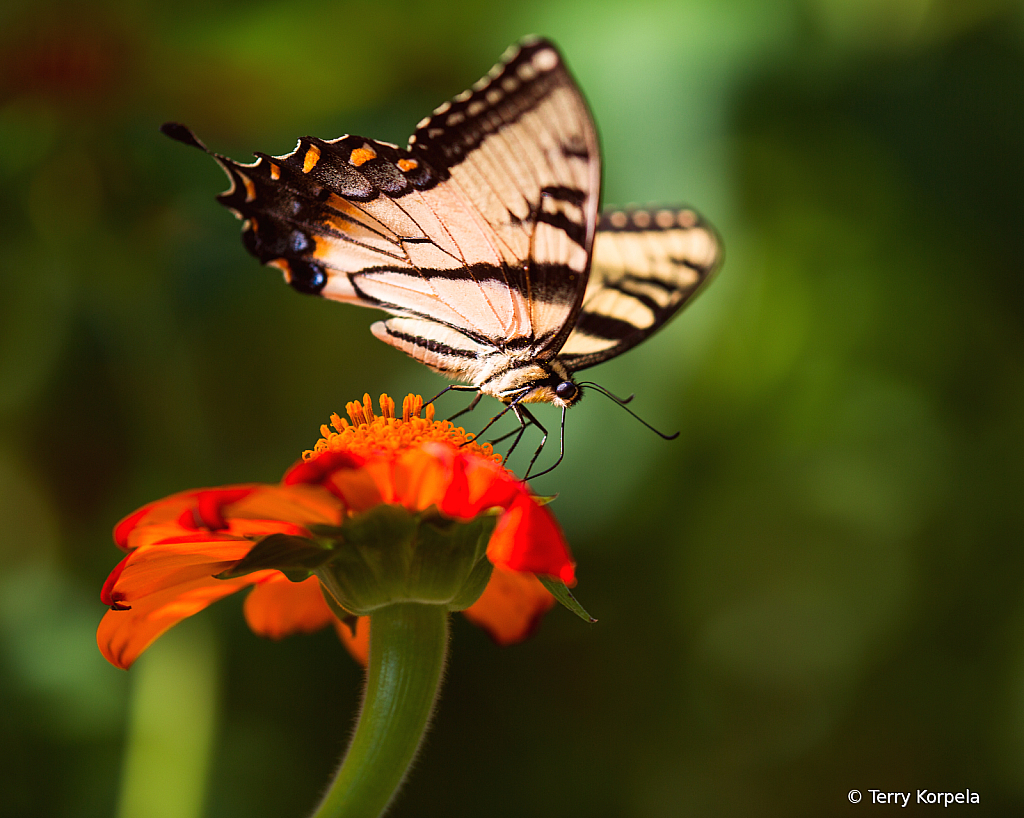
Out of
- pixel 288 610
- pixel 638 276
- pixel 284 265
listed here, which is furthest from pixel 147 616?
pixel 638 276

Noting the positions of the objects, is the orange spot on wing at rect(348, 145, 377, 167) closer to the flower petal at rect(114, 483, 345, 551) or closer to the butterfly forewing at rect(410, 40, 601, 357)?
the butterfly forewing at rect(410, 40, 601, 357)

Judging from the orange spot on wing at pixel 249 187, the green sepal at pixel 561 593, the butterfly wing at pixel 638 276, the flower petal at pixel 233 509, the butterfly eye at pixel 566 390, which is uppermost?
the orange spot on wing at pixel 249 187

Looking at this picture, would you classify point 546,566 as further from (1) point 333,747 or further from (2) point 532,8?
(2) point 532,8

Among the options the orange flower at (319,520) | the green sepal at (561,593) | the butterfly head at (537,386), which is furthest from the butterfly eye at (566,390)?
the green sepal at (561,593)

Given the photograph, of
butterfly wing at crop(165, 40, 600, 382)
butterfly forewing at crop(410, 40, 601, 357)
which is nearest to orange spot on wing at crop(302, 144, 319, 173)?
butterfly wing at crop(165, 40, 600, 382)

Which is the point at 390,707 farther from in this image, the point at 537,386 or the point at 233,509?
the point at 537,386

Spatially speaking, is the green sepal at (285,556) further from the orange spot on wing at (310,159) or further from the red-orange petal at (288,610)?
the orange spot on wing at (310,159)

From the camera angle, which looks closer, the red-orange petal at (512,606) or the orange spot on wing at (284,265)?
the red-orange petal at (512,606)
